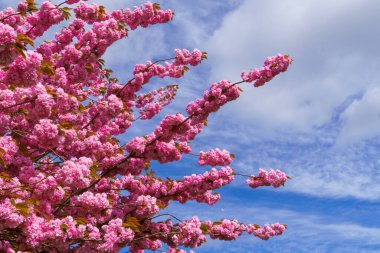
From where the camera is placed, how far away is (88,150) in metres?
8.44

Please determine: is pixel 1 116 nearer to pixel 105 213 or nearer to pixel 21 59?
pixel 21 59

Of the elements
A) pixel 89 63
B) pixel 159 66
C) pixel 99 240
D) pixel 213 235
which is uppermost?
pixel 159 66

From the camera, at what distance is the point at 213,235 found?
984 cm

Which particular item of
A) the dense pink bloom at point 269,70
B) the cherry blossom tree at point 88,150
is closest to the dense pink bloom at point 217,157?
the cherry blossom tree at point 88,150

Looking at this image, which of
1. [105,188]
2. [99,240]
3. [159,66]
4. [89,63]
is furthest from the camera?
[159,66]

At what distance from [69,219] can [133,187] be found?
299cm

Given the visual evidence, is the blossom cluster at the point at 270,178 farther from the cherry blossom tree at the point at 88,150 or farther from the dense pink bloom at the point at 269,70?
the dense pink bloom at the point at 269,70

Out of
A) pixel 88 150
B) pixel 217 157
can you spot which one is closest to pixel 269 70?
pixel 217 157

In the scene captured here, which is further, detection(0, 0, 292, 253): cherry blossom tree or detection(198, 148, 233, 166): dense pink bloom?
detection(198, 148, 233, 166): dense pink bloom

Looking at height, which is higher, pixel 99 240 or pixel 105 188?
pixel 105 188

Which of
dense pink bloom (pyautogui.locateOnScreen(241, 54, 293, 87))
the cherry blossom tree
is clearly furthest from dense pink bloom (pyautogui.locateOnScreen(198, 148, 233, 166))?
dense pink bloom (pyautogui.locateOnScreen(241, 54, 293, 87))

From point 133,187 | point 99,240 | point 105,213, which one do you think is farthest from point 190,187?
point 99,240

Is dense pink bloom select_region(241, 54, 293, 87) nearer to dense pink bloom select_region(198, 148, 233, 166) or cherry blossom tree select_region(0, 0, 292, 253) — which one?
cherry blossom tree select_region(0, 0, 292, 253)

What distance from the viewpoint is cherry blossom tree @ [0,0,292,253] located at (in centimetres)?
631
